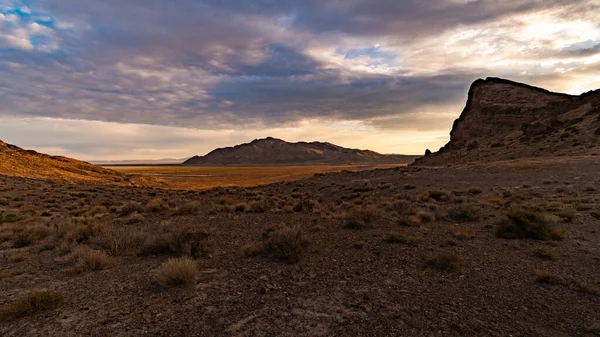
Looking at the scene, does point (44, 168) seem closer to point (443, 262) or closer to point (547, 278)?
point (443, 262)

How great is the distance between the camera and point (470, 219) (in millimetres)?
13070

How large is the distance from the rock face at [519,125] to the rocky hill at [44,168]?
184 ft

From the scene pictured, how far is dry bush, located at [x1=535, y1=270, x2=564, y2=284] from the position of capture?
21.8 ft

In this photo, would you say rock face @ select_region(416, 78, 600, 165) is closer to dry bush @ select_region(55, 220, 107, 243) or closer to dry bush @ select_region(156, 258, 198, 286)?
dry bush @ select_region(156, 258, 198, 286)

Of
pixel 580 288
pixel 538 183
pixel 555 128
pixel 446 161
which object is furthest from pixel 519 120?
pixel 580 288

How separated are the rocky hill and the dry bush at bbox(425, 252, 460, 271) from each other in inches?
2111

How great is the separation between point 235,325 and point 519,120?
5670cm

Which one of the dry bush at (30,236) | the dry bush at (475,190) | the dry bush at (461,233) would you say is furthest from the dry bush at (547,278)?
the dry bush at (475,190)

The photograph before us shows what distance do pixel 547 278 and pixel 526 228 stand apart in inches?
158

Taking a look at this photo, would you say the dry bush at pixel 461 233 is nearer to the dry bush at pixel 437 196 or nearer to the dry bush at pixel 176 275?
the dry bush at pixel 176 275

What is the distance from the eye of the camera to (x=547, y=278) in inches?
264

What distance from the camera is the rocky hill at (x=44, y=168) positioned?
48.9m

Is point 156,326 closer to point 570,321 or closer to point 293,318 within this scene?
point 293,318

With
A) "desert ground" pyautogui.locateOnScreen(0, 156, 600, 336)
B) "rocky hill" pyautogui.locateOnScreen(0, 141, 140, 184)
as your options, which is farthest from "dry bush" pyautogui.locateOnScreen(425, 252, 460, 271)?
"rocky hill" pyautogui.locateOnScreen(0, 141, 140, 184)
